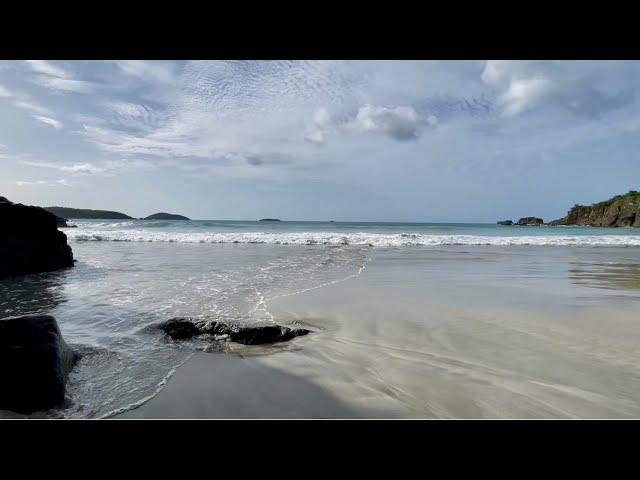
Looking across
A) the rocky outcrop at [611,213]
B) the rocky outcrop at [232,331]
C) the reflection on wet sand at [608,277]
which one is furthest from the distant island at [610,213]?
the rocky outcrop at [232,331]

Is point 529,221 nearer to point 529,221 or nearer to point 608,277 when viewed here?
point 529,221

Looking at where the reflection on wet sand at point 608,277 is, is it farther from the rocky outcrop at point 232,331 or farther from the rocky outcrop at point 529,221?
the rocky outcrop at point 529,221

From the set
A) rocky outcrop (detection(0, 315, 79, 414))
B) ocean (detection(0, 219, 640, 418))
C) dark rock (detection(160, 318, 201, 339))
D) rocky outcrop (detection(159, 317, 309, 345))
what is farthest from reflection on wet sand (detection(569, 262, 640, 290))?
rocky outcrop (detection(0, 315, 79, 414))

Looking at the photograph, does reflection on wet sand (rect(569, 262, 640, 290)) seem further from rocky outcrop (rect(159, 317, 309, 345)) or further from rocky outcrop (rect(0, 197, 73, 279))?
rocky outcrop (rect(0, 197, 73, 279))

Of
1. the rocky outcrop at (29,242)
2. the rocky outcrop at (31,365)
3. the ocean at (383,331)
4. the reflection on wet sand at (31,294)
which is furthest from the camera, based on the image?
the rocky outcrop at (29,242)

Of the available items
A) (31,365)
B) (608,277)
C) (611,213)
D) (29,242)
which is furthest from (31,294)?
(611,213)

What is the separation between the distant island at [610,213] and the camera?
53.8m

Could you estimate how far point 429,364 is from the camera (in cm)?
342

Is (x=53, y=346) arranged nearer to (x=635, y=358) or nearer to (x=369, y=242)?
(x=635, y=358)

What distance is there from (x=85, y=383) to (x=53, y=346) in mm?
409

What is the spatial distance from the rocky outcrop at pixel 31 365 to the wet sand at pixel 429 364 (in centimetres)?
71

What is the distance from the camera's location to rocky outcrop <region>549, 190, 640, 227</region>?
176 feet

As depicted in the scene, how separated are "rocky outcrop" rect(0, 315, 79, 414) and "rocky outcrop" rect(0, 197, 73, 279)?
7.93 meters
